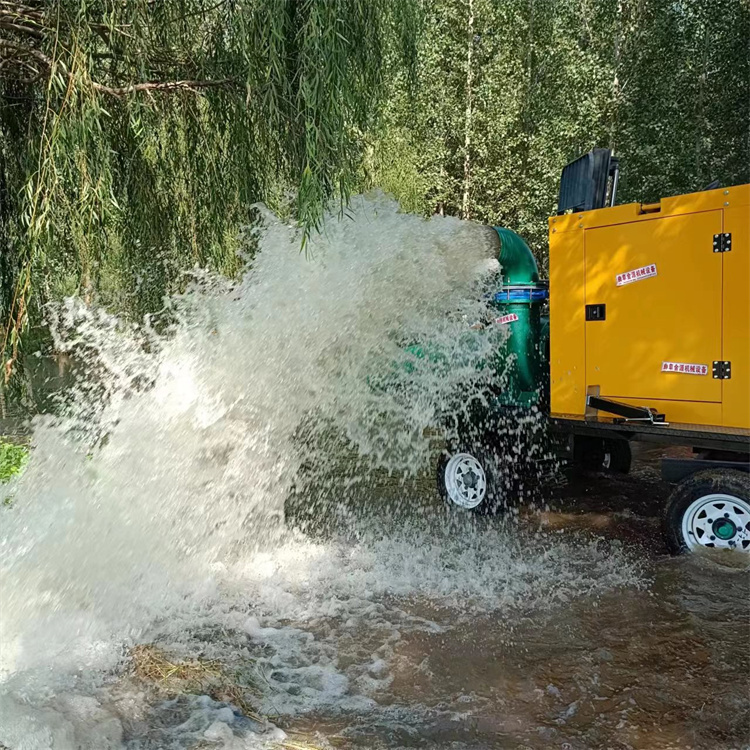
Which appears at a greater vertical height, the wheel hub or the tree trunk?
the tree trunk

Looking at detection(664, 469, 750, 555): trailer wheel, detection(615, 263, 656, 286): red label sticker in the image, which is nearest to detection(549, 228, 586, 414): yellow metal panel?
detection(615, 263, 656, 286): red label sticker

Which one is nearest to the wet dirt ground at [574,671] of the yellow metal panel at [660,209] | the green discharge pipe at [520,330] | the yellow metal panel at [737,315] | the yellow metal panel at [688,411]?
the yellow metal panel at [688,411]

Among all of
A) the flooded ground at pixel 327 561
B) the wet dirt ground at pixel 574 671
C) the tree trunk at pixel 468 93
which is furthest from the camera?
the tree trunk at pixel 468 93

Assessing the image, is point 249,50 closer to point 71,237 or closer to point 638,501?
point 71,237

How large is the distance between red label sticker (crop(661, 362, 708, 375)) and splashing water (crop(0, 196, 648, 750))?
4.75 feet

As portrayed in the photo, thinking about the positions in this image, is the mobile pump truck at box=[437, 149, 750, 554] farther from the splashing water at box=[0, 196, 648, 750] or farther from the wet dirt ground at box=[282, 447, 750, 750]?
the wet dirt ground at box=[282, 447, 750, 750]

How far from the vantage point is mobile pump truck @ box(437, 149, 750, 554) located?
4902mm

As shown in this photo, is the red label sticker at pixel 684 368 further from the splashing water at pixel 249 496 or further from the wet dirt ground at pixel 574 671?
the splashing water at pixel 249 496

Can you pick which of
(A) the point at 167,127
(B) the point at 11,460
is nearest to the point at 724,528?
(A) the point at 167,127

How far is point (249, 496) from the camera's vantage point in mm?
6031

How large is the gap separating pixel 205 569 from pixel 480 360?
2.93 metres

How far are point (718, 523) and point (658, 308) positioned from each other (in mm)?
1557

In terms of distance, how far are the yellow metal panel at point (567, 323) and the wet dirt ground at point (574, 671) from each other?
139 cm

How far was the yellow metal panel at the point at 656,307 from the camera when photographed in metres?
5.03
